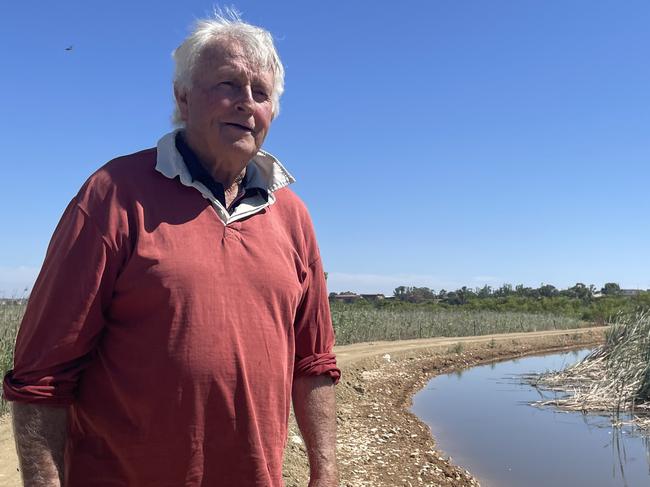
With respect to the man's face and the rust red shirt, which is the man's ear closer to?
the man's face

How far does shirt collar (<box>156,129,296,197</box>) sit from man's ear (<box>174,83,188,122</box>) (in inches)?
2.3

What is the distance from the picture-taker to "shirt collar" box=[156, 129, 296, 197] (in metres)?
1.81

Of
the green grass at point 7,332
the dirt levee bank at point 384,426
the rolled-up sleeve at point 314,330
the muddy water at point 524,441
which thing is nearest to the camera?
the rolled-up sleeve at point 314,330

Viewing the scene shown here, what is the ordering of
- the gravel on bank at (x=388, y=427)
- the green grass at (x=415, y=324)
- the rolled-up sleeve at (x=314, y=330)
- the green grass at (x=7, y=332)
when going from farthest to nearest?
the green grass at (x=415, y=324) → the gravel on bank at (x=388, y=427) → the green grass at (x=7, y=332) → the rolled-up sleeve at (x=314, y=330)

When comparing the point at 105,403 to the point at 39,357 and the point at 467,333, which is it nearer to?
the point at 39,357

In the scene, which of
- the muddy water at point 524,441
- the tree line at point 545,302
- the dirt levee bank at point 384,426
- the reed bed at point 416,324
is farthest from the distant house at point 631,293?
the muddy water at point 524,441

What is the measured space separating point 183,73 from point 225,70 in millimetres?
147

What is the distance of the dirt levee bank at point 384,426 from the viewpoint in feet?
24.1

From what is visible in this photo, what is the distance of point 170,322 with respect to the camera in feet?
5.47

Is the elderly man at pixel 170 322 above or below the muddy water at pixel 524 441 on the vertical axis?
above

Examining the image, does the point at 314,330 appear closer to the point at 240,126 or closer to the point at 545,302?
the point at 240,126

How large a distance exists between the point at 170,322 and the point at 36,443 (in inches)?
17.2

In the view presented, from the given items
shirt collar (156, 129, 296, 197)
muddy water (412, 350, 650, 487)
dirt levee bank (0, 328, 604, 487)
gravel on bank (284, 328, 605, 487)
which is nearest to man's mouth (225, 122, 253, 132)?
shirt collar (156, 129, 296, 197)

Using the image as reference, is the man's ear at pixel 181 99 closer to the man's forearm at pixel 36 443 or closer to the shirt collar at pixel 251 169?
the shirt collar at pixel 251 169
